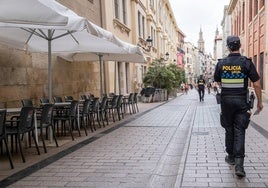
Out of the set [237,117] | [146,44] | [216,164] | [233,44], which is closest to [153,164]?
[216,164]

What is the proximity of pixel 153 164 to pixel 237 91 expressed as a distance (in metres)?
1.81

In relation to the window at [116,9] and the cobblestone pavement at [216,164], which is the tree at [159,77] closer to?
the window at [116,9]

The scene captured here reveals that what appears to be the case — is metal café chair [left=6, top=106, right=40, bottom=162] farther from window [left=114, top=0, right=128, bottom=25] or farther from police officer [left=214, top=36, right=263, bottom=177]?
window [left=114, top=0, right=128, bottom=25]

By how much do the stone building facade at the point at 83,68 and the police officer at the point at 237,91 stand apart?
5536 millimetres

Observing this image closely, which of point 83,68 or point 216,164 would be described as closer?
point 216,164

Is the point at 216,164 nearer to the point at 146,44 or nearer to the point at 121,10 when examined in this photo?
the point at 121,10

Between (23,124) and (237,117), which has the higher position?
(237,117)

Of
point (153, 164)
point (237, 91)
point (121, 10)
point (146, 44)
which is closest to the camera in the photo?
point (237, 91)

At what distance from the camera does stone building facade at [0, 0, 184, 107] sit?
9352 millimetres

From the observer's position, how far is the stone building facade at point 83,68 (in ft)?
30.7

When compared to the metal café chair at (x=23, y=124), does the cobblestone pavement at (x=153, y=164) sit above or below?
below

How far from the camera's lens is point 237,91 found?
5.21m

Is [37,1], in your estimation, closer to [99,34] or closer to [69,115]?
[99,34]

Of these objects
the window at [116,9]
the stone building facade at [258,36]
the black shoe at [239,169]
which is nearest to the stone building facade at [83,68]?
the window at [116,9]
